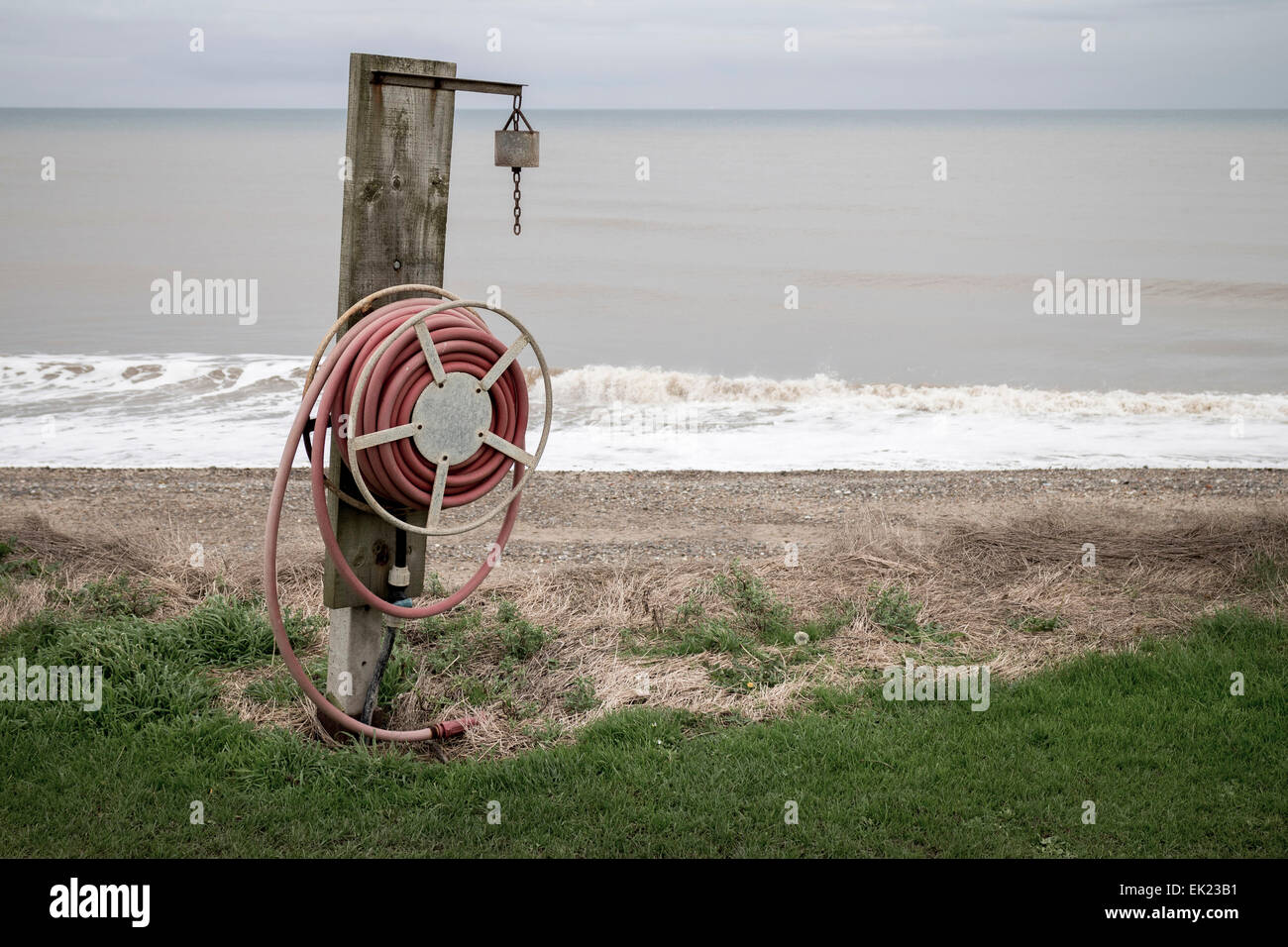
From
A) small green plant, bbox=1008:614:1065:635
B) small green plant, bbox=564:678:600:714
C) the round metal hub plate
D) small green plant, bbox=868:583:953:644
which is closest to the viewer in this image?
the round metal hub plate

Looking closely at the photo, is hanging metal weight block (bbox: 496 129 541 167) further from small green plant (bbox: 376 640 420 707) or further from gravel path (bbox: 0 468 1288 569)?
gravel path (bbox: 0 468 1288 569)

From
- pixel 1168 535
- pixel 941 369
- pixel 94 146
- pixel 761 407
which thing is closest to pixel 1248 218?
pixel 941 369

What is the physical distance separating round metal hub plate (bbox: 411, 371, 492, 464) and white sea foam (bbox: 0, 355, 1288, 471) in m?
5.86

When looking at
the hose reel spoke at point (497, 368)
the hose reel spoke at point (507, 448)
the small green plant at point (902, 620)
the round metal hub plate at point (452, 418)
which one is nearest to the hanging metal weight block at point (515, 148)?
the hose reel spoke at point (497, 368)

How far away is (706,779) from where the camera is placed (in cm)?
386

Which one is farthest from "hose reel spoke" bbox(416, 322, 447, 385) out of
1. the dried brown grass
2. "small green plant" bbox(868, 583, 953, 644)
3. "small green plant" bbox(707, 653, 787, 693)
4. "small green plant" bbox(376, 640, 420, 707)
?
"small green plant" bbox(868, 583, 953, 644)

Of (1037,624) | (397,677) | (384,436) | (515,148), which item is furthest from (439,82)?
(1037,624)

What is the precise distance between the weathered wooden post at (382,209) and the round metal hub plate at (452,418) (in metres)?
0.32

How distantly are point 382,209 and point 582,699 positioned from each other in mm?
2045

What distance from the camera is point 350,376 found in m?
3.75

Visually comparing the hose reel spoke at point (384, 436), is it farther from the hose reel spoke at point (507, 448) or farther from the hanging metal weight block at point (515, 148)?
the hanging metal weight block at point (515, 148)

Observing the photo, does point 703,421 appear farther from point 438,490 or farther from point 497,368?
point 438,490

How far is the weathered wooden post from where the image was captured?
3865 mm

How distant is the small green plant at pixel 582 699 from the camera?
450 centimetres
